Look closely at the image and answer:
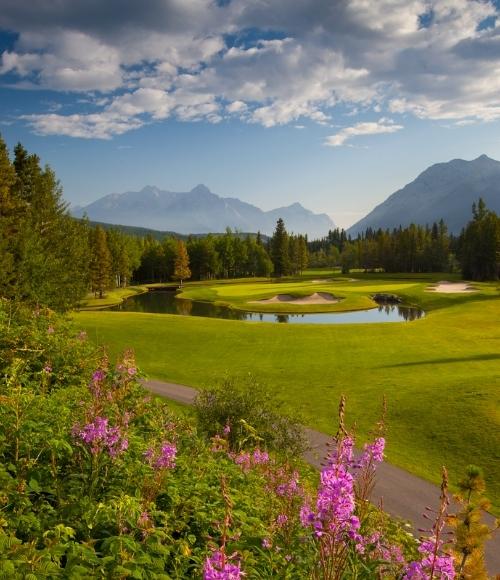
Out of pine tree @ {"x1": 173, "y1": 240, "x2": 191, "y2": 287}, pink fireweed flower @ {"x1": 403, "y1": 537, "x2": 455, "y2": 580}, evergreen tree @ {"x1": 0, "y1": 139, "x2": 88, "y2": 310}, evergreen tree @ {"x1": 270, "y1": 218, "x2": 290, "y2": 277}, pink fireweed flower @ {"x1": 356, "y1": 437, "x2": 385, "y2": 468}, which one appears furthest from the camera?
evergreen tree @ {"x1": 270, "y1": 218, "x2": 290, "y2": 277}

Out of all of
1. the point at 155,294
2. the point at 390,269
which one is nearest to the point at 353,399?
the point at 155,294

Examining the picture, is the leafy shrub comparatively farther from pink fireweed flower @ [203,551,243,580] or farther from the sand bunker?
the sand bunker

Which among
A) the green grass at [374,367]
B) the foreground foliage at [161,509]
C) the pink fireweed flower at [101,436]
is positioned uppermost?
the pink fireweed flower at [101,436]

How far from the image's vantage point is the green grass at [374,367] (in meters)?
21.9

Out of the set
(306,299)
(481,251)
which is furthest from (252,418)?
(481,251)

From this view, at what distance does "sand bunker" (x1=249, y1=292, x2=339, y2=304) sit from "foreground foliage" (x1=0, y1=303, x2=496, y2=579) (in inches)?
2845

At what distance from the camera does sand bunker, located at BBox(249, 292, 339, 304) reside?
82188 mm

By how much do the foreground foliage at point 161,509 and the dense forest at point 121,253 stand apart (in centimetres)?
2542

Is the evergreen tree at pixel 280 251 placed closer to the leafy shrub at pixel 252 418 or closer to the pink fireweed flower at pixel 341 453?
the leafy shrub at pixel 252 418

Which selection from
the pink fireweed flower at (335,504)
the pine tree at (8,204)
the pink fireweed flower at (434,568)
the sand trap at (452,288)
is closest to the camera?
the pink fireweed flower at (335,504)

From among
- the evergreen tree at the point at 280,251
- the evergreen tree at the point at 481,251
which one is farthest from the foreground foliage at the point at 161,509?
the evergreen tree at the point at 280,251

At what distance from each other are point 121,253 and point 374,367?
88.3m

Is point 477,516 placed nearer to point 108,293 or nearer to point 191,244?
point 108,293

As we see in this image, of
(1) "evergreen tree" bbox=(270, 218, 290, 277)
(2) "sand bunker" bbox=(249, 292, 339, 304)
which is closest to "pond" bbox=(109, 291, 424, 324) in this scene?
(2) "sand bunker" bbox=(249, 292, 339, 304)
